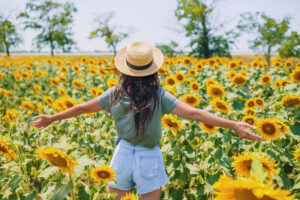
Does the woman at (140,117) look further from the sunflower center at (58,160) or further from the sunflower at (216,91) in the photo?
the sunflower at (216,91)

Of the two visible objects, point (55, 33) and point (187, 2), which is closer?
point (187, 2)

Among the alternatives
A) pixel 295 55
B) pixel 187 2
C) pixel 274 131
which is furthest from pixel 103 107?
pixel 187 2

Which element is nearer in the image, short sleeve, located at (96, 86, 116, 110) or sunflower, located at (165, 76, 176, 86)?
short sleeve, located at (96, 86, 116, 110)

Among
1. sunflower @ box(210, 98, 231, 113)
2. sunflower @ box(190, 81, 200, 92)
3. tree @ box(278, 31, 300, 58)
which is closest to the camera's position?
sunflower @ box(210, 98, 231, 113)

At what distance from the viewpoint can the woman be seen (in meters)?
2.01

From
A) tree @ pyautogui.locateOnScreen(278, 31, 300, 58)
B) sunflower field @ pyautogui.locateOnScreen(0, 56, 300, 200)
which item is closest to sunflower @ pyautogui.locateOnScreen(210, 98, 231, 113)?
sunflower field @ pyautogui.locateOnScreen(0, 56, 300, 200)

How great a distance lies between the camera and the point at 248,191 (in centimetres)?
86

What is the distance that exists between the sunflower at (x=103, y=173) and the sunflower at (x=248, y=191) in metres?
1.14

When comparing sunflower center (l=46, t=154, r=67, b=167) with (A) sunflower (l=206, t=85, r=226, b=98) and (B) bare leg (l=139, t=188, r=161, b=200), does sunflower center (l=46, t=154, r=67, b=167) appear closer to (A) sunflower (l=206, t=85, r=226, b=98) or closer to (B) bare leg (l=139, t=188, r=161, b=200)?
(B) bare leg (l=139, t=188, r=161, b=200)

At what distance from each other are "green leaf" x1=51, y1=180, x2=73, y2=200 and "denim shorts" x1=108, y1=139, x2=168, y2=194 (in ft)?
1.94

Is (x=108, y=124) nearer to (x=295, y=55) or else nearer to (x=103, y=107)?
(x=103, y=107)

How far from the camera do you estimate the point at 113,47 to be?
37.6 metres

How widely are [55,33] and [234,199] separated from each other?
40635 millimetres

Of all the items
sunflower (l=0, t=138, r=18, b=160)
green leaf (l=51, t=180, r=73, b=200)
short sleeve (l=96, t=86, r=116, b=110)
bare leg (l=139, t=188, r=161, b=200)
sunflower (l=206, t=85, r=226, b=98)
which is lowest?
bare leg (l=139, t=188, r=161, b=200)
